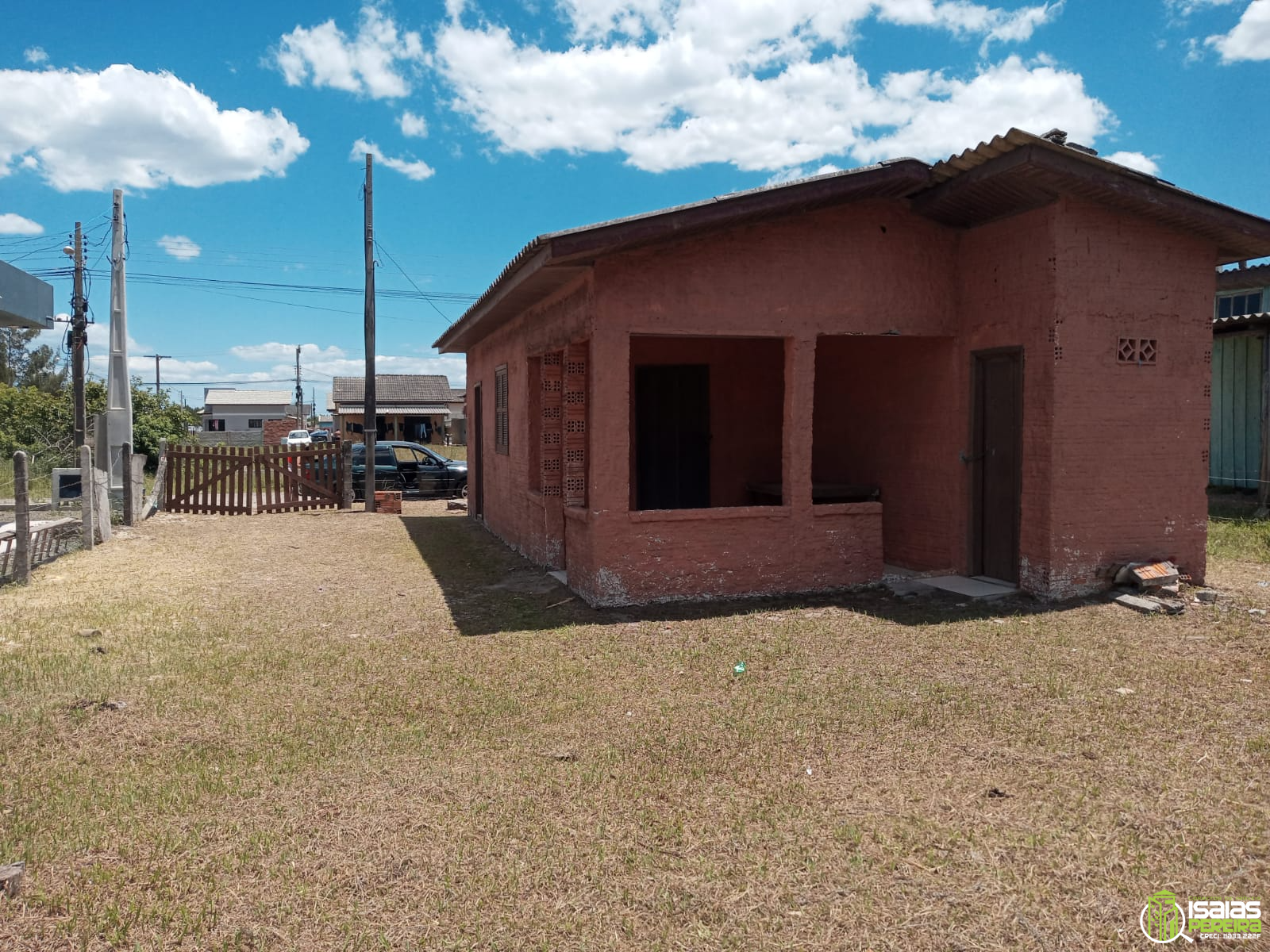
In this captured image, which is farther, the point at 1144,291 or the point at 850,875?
the point at 1144,291

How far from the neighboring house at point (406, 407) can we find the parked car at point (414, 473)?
968 inches

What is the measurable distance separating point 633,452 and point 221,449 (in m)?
10.0

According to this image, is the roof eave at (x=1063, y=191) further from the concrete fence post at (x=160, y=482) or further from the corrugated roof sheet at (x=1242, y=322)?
the concrete fence post at (x=160, y=482)

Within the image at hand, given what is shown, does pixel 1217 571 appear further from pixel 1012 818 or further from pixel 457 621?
pixel 457 621

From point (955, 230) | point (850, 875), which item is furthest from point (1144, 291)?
point (850, 875)

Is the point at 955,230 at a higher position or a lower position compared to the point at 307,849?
higher

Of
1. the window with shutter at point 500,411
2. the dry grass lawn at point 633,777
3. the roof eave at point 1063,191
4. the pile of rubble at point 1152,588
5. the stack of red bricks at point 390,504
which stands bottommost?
the dry grass lawn at point 633,777

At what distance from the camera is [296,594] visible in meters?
8.73

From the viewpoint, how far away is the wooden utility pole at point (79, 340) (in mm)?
22078

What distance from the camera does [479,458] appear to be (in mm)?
15008

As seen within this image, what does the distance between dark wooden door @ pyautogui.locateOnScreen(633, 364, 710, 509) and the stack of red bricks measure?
783 centimetres

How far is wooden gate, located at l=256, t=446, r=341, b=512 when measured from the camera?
55.2ft

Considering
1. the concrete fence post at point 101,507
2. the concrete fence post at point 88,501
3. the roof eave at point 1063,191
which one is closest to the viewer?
the roof eave at point 1063,191

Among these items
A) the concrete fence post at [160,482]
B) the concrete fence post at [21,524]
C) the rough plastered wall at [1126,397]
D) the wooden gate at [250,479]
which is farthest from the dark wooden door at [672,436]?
the concrete fence post at [160,482]
